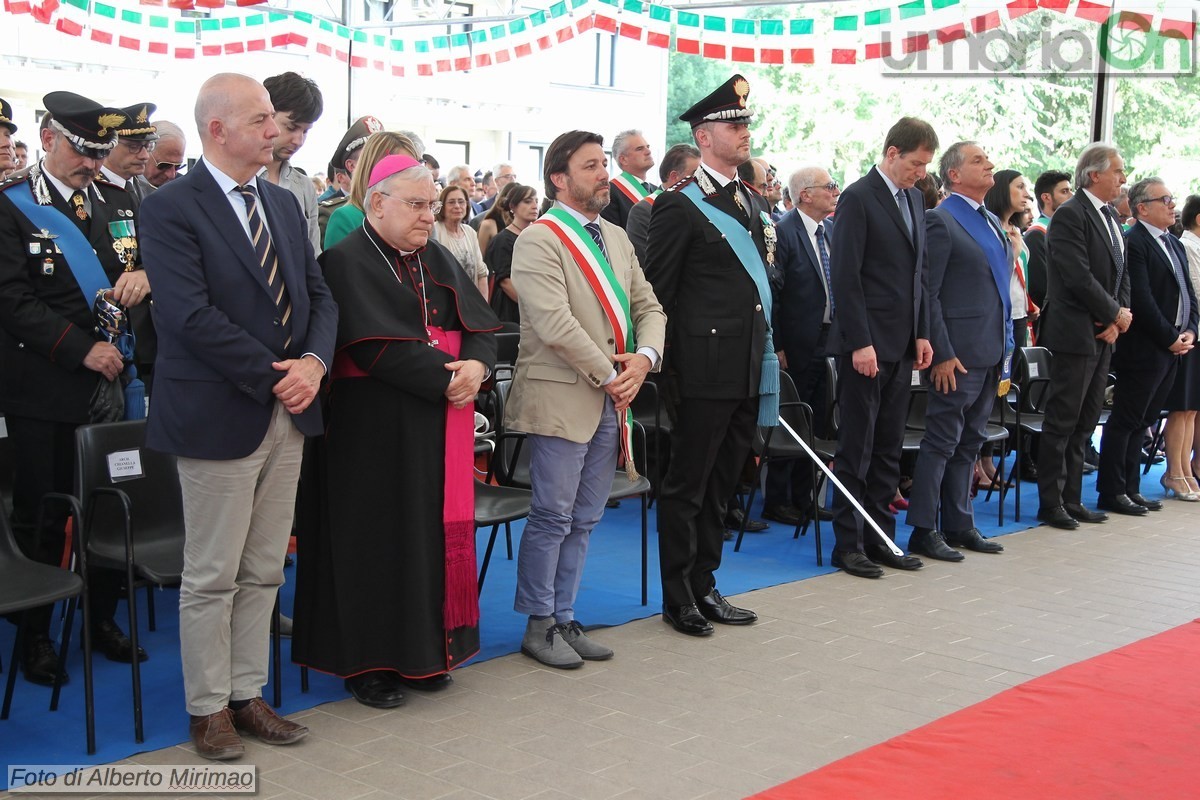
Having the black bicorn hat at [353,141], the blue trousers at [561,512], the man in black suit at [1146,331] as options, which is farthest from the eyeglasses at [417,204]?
the man in black suit at [1146,331]

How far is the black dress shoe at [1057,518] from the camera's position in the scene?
6605mm

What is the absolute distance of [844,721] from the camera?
148 inches

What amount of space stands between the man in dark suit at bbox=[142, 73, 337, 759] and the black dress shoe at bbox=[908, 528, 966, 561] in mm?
3336

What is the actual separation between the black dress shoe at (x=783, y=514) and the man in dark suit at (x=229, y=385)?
3585 mm

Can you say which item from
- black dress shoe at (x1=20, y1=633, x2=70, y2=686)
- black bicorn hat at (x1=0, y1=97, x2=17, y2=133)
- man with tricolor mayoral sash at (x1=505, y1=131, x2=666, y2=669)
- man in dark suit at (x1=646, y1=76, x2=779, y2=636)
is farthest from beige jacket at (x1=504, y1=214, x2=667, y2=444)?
black bicorn hat at (x1=0, y1=97, x2=17, y2=133)

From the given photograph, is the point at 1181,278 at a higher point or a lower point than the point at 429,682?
higher

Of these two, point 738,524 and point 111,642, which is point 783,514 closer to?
point 738,524

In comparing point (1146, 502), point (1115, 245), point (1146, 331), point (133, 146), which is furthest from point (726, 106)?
point (1146, 502)

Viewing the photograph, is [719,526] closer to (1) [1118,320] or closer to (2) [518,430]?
(2) [518,430]

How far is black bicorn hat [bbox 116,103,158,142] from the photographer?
3.98 metres

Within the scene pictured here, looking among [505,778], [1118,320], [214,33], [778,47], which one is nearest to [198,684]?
[505,778]

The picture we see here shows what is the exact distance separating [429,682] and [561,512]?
26.6 inches

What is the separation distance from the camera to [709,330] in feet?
14.6

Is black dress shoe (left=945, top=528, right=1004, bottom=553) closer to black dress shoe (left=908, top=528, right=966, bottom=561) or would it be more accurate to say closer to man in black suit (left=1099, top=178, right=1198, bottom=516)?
black dress shoe (left=908, top=528, right=966, bottom=561)
